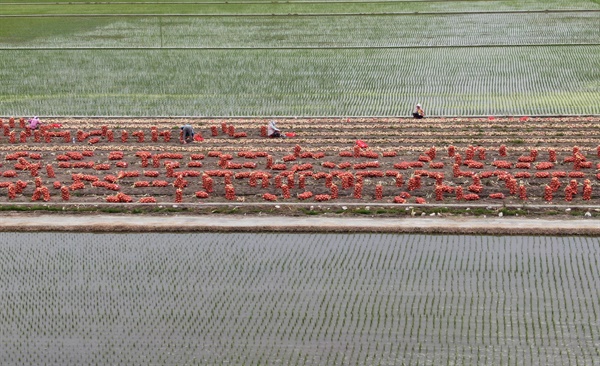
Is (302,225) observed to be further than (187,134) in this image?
No

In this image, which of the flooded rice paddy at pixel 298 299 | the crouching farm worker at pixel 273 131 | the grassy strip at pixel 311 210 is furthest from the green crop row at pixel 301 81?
the flooded rice paddy at pixel 298 299

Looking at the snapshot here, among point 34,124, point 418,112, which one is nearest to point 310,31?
point 418,112

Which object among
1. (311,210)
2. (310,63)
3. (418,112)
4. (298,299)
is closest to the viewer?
(298,299)

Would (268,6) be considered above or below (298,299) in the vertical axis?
above

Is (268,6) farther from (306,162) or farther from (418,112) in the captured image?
(306,162)

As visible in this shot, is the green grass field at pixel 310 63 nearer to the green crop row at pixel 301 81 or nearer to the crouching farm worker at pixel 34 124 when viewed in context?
the green crop row at pixel 301 81

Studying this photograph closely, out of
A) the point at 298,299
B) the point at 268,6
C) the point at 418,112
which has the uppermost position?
the point at 268,6

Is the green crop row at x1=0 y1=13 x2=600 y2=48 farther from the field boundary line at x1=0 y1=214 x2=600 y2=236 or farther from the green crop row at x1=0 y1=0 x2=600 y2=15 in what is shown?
the field boundary line at x1=0 y1=214 x2=600 y2=236
